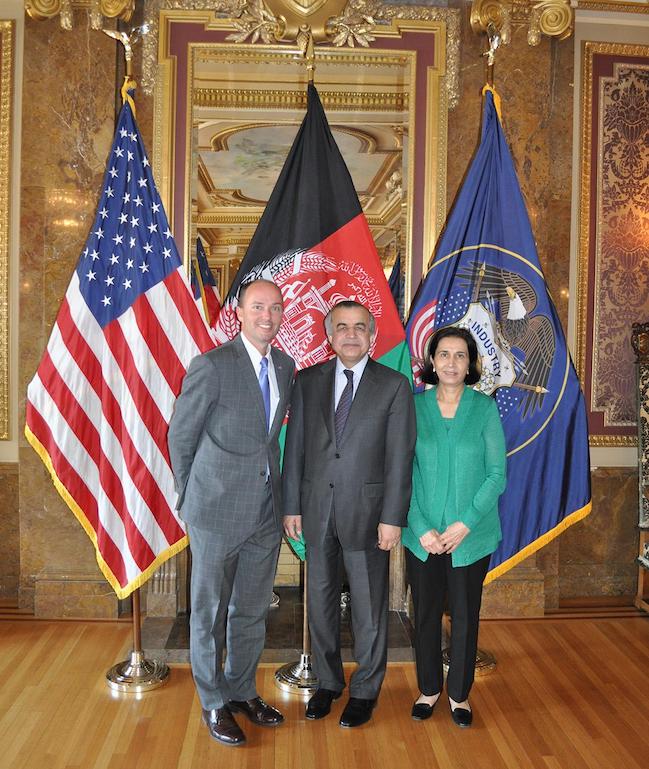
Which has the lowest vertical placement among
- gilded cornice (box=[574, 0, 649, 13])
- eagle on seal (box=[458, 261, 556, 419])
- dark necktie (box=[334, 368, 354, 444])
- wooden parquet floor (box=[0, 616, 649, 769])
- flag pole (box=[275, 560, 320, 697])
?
wooden parquet floor (box=[0, 616, 649, 769])

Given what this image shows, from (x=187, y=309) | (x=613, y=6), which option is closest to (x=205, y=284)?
(x=187, y=309)

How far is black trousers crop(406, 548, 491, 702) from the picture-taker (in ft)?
9.11

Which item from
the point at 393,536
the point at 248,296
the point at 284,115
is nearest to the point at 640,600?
the point at 393,536

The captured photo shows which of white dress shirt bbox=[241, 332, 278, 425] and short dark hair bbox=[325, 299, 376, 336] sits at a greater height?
short dark hair bbox=[325, 299, 376, 336]

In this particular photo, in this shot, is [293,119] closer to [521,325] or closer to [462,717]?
[521,325]

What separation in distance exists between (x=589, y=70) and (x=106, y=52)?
8.82 ft

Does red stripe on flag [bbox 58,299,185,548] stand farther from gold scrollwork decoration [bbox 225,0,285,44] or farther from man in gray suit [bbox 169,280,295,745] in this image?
gold scrollwork decoration [bbox 225,0,285,44]

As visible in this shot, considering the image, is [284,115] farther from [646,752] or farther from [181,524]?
[646,752]

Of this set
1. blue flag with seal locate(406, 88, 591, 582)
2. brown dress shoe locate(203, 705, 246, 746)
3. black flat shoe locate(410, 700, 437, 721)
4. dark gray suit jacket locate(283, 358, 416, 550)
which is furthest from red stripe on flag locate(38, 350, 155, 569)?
blue flag with seal locate(406, 88, 591, 582)

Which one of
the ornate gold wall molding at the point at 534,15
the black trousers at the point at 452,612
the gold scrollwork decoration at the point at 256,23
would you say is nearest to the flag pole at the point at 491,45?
the ornate gold wall molding at the point at 534,15

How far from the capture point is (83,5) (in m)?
3.68

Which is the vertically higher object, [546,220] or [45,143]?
[45,143]

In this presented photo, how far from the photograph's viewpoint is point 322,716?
112 inches

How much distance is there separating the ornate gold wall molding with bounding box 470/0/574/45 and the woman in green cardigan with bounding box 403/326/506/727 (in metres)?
1.92
